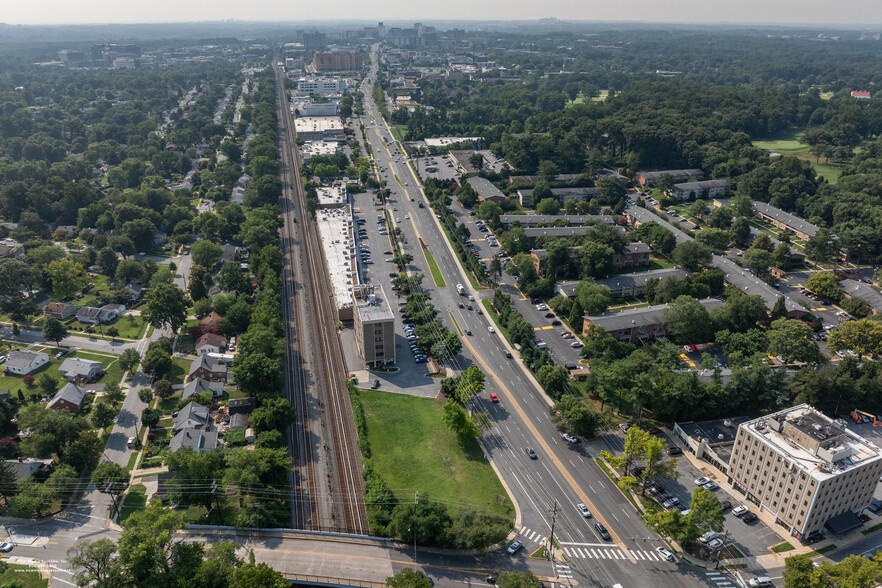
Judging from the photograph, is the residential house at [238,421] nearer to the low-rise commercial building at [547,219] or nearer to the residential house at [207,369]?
the residential house at [207,369]

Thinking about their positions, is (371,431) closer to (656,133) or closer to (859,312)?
(859,312)

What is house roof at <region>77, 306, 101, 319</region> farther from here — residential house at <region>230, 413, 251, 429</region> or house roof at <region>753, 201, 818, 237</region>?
house roof at <region>753, 201, 818, 237</region>

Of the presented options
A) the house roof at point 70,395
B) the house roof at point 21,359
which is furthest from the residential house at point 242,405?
the house roof at point 21,359

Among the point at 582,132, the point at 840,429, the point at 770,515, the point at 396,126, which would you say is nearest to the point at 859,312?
the point at 840,429

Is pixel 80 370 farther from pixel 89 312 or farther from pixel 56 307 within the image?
pixel 56 307

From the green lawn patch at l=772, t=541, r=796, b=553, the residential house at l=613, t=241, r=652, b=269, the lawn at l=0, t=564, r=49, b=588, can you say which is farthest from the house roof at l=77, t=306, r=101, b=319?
the green lawn patch at l=772, t=541, r=796, b=553

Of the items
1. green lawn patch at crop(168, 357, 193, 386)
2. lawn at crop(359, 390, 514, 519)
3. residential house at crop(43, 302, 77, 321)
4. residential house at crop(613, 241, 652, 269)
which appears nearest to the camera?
lawn at crop(359, 390, 514, 519)
